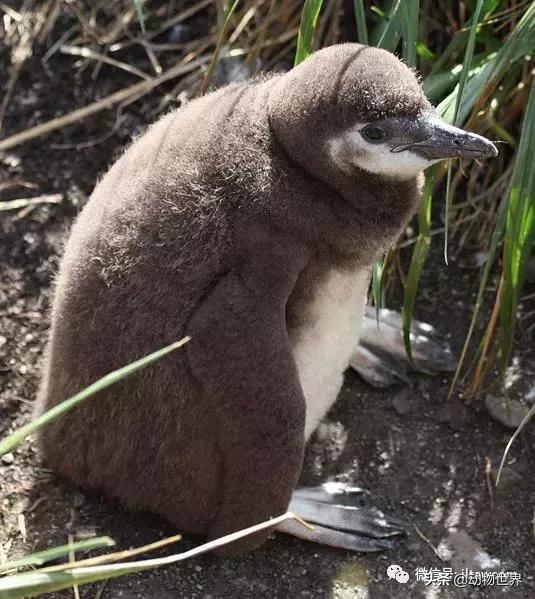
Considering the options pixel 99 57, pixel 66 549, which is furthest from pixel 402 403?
pixel 99 57

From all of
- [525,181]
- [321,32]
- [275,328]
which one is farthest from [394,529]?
[321,32]

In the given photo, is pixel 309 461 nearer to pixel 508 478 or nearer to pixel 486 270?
pixel 508 478

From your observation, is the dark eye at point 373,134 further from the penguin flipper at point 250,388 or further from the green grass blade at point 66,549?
the green grass blade at point 66,549

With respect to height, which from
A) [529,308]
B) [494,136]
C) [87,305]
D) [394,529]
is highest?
[494,136]

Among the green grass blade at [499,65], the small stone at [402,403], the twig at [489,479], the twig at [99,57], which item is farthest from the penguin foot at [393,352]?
the twig at [99,57]

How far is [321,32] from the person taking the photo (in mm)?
3146

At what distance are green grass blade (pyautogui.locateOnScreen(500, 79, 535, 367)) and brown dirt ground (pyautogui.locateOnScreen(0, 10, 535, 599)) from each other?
533mm

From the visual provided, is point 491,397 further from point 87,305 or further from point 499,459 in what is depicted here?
point 87,305

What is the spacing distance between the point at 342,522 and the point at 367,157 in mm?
939

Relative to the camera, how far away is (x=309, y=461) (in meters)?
2.68

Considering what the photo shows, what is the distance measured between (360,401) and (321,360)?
0.52m

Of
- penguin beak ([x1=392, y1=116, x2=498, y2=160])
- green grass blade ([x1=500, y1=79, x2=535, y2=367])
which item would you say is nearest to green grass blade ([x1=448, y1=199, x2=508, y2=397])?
green grass blade ([x1=500, y1=79, x2=535, y2=367])

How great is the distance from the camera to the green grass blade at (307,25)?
2271 millimetres

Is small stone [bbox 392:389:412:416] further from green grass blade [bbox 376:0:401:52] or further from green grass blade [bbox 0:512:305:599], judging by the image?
green grass blade [bbox 0:512:305:599]
